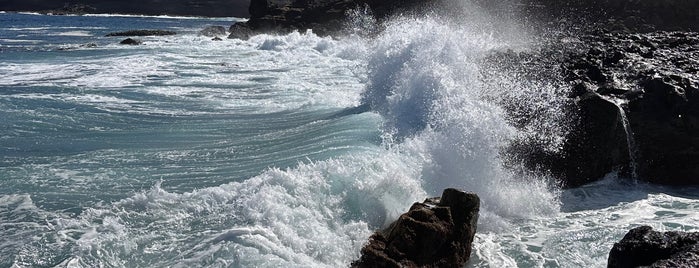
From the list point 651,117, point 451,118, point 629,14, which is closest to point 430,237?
point 451,118

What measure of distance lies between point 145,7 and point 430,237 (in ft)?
260

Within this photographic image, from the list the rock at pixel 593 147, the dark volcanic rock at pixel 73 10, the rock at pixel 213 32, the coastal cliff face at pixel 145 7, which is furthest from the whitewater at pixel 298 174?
the coastal cliff face at pixel 145 7

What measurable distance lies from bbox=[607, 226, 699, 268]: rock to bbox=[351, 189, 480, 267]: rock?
139cm

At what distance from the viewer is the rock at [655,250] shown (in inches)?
151

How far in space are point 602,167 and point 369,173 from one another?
347cm

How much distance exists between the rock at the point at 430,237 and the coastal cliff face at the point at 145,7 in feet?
253

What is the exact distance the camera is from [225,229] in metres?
5.77

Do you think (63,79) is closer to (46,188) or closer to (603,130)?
(46,188)

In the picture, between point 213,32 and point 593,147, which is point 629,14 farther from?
point 213,32

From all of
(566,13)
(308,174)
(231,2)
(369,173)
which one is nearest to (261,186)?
(308,174)

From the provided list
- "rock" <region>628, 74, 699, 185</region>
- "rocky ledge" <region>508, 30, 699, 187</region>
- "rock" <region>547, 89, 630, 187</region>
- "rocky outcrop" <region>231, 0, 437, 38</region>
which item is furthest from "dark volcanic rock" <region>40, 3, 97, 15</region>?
"rock" <region>628, 74, 699, 185</region>

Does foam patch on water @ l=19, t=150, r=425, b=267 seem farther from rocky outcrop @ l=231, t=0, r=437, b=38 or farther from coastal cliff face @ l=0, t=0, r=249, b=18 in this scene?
coastal cliff face @ l=0, t=0, r=249, b=18

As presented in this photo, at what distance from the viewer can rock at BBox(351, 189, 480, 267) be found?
5.01 meters

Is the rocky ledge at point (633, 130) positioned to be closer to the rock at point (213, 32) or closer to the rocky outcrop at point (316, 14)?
the rocky outcrop at point (316, 14)
